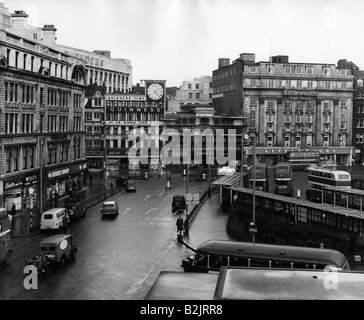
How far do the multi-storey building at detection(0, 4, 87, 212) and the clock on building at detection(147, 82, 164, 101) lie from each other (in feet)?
104

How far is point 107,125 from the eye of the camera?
333 feet

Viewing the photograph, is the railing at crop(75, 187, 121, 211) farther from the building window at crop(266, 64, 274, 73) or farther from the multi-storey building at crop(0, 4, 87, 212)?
the building window at crop(266, 64, 274, 73)

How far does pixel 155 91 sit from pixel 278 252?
8224 cm

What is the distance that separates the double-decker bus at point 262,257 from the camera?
2342 centimetres

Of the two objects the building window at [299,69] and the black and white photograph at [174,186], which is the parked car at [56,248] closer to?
the black and white photograph at [174,186]

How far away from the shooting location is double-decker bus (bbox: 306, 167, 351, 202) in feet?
174

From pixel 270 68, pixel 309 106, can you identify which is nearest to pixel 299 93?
pixel 309 106

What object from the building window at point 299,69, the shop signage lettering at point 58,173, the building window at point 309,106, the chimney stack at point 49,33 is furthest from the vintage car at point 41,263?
the building window at point 299,69

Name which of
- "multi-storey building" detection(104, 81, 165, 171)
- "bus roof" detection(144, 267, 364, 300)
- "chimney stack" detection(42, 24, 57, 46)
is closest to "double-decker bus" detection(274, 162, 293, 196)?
"chimney stack" detection(42, 24, 57, 46)

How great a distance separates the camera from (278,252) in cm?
2445

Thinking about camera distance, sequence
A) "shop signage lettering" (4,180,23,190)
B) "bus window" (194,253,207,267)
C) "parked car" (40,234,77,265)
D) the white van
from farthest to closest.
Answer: "shop signage lettering" (4,180,23,190), the white van, "parked car" (40,234,77,265), "bus window" (194,253,207,267)
